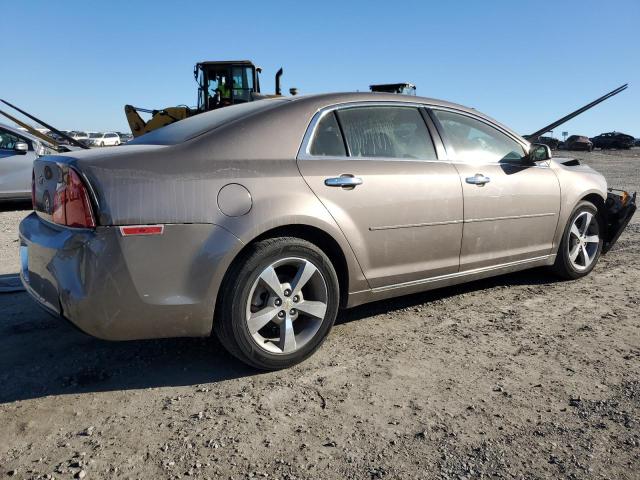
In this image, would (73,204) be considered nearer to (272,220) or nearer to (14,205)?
(272,220)

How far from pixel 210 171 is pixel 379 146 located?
1.25 m

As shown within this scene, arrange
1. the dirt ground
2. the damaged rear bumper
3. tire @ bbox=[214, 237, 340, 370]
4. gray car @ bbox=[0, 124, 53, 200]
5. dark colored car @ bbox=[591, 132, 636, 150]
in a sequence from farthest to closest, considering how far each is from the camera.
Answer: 1. dark colored car @ bbox=[591, 132, 636, 150]
2. gray car @ bbox=[0, 124, 53, 200]
3. the damaged rear bumper
4. tire @ bbox=[214, 237, 340, 370]
5. the dirt ground

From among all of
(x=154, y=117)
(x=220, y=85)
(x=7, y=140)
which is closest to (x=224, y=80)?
(x=220, y=85)

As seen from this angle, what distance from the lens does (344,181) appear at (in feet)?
10.5

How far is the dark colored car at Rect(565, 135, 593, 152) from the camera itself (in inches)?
1644

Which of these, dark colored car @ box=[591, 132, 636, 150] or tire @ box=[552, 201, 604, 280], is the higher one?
dark colored car @ box=[591, 132, 636, 150]

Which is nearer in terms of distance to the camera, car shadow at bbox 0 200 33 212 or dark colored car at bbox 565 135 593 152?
car shadow at bbox 0 200 33 212

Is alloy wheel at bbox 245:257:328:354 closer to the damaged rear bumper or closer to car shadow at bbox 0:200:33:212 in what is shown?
the damaged rear bumper

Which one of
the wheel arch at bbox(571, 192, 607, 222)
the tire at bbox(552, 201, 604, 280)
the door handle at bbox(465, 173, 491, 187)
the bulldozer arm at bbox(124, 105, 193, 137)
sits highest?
the bulldozer arm at bbox(124, 105, 193, 137)

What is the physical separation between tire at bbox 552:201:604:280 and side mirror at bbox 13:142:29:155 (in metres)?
8.27

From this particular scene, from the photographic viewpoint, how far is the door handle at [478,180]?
3855mm

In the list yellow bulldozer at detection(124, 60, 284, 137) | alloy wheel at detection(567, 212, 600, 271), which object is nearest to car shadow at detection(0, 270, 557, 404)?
alloy wheel at detection(567, 212, 600, 271)

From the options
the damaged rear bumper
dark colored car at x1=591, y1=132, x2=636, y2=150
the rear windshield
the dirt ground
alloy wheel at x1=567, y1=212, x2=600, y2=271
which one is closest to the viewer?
the dirt ground

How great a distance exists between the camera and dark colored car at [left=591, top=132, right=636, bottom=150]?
149ft
